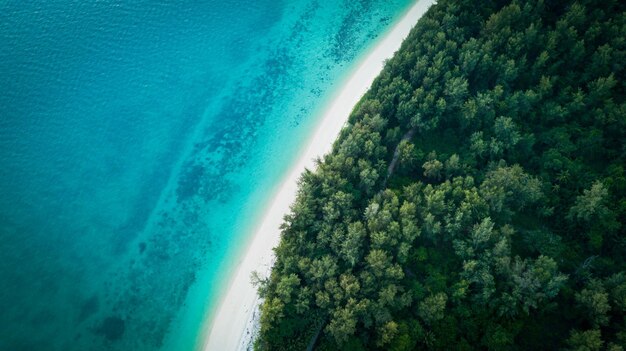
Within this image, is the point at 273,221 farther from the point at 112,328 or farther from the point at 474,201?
the point at 474,201

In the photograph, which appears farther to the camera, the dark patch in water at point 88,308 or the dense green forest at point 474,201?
the dark patch in water at point 88,308

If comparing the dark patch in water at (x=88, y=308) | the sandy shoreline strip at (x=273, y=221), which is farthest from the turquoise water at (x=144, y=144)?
the sandy shoreline strip at (x=273, y=221)

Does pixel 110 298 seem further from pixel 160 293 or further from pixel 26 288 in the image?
pixel 26 288

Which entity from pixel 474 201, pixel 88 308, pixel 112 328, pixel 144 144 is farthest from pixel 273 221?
pixel 474 201

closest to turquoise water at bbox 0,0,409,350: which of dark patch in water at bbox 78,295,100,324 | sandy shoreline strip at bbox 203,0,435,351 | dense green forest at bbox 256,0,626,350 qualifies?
dark patch in water at bbox 78,295,100,324

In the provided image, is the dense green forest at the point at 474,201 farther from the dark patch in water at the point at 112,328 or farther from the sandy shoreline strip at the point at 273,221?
the dark patch in water at the point at 112,328

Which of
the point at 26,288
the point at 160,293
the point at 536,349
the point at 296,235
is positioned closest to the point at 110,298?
the point at 160,293
